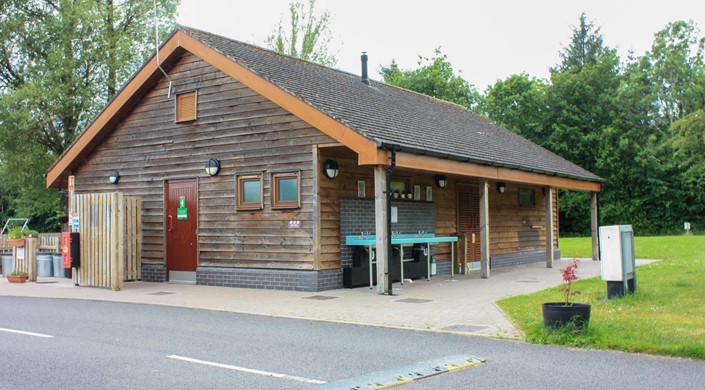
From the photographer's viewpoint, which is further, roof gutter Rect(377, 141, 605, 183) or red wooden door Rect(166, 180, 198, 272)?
red wooden door Rect(166, 180, 198, 272)

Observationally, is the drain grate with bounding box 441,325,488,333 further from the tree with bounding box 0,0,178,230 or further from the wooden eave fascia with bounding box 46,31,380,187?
the tree with bounding box 0,0,178,230

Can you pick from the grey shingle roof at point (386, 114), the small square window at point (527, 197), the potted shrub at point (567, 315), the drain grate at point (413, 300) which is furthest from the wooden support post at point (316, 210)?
the small square window at point (527, 197)

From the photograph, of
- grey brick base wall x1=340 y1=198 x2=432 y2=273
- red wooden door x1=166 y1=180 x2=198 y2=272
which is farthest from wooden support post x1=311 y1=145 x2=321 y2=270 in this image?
red wooden door x1=166 y1=180 x2=198 y2=272

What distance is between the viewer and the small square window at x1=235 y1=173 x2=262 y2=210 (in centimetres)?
1484

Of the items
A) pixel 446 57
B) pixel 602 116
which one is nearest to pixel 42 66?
pixel 446 57

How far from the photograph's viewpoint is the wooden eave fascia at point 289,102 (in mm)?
12414

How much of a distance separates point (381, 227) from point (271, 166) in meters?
3.31

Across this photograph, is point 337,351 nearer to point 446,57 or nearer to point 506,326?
point 506,326

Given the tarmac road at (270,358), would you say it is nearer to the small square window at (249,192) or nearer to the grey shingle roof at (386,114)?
the grey shingle roof at (386,114)

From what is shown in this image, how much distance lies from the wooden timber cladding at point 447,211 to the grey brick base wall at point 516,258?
15 cm

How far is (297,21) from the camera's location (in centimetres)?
3725

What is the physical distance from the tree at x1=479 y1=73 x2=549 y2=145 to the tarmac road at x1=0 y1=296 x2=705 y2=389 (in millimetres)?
42025

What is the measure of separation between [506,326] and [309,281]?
5.66 m

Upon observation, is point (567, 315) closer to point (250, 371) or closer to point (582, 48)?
point (250, 371)
